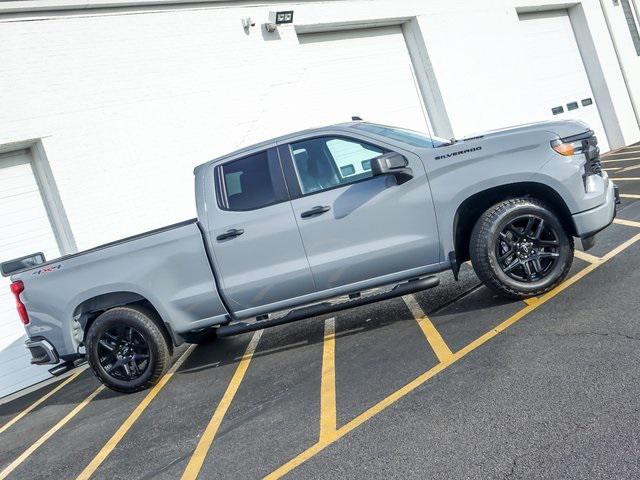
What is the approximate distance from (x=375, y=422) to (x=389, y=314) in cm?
259

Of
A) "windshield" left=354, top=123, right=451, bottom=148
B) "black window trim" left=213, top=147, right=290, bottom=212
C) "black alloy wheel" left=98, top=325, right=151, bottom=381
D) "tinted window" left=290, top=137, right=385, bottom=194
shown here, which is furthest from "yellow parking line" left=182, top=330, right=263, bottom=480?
"windshield" left=354, top=123, right=451, bottom=148

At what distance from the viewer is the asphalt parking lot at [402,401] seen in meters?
3.57

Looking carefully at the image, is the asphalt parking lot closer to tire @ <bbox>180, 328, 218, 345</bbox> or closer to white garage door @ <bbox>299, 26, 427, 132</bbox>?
tire @ <bbox>180, 328, 218, 345</bbox>

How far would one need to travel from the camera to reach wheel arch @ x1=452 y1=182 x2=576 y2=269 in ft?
18.9

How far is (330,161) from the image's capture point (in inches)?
245

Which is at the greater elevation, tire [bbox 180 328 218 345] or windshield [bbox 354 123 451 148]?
windshield [bbox 354 123 451 148]

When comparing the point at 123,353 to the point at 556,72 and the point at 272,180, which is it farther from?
the point at 556,72

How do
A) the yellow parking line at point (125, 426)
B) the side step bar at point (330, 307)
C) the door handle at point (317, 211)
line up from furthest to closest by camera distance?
1. the door handle at point (317, 211)
2. the side step bar at point (330, 307)
3. the yellow parking line at point (125, 426)

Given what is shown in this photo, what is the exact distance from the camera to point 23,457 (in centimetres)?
591

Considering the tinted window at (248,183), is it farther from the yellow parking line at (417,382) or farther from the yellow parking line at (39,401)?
the yellow parking line at (39,401)

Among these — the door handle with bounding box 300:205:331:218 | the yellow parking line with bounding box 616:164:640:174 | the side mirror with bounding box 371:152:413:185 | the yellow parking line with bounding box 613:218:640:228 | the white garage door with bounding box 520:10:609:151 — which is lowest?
the yellow parking line with bounding box 613:218:640:228

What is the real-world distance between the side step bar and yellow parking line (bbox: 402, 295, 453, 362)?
37cm

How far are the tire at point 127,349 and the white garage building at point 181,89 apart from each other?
12.4ft

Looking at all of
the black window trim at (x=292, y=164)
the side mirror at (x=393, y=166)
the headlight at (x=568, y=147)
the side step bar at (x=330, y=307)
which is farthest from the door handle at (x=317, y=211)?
the headlight at (x=568, y=147)
